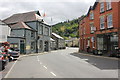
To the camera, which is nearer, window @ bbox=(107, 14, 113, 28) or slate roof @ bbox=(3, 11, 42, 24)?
window @ bbox=(107, 14, 113, 28)

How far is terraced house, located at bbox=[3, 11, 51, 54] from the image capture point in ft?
97.8

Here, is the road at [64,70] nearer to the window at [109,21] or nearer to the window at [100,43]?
the window at [109,21]

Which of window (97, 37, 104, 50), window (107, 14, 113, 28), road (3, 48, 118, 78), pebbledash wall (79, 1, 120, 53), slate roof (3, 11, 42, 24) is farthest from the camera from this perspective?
slate roof (3, 11, 42, 24)

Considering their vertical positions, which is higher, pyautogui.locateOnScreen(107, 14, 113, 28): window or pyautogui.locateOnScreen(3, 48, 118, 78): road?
pyautogui.locateOnScreen(107, 14, 113, 28): window

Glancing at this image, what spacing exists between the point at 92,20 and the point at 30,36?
1497cm

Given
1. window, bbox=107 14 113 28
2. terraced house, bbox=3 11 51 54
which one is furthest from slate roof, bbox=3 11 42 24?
window, bbox=107 14 113 28

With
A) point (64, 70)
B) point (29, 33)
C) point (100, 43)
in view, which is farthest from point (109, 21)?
point (29, 33)

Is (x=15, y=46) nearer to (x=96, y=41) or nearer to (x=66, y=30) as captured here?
(x=96, y=41)

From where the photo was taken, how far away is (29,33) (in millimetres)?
32344

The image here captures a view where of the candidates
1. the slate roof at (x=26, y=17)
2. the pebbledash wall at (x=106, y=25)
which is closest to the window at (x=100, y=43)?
the pebbledash wall at (x=106, y=25)

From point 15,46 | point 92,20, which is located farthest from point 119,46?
point 15,46

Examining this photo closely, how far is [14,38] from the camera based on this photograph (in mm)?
28500

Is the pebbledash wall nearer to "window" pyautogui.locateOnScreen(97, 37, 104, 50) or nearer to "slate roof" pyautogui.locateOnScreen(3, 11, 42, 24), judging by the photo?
"window" pyautogui.locateOnScreen(97, 37, 104, 50)

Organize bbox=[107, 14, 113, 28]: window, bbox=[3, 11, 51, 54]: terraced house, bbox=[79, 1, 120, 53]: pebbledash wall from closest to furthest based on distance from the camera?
bbox=[79, 1, 120, 53]: pebbledash wall → bbox=[107, 14, 113, 28]: window → bbox=[3, 11, 51, 54]: terraced house
